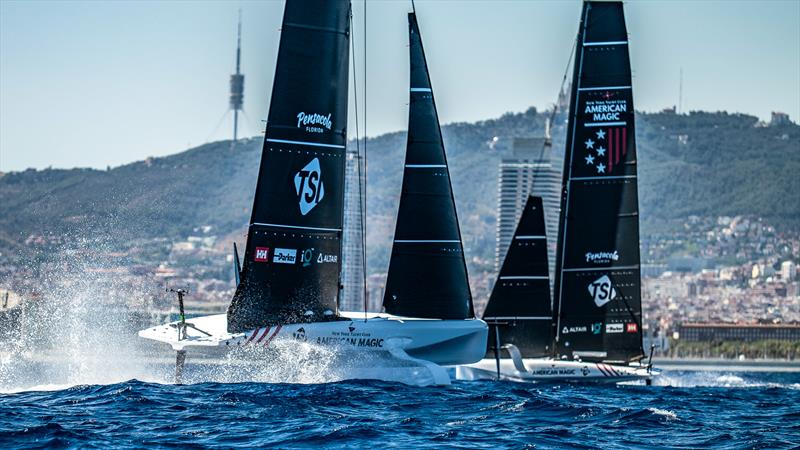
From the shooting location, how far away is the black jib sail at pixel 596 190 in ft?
132

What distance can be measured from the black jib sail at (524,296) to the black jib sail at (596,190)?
3.32ft

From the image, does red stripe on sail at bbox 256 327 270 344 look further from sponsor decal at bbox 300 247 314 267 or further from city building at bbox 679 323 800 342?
city building at bbox 679 323 800 342

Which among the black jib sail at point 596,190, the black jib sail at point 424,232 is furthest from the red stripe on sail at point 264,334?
the black jib sail at point 596,190

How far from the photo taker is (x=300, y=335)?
29.2 m

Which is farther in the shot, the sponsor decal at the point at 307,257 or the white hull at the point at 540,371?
the white hull at the point at 540,371

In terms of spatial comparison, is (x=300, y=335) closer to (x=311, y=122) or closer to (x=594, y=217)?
(x=311, y=122)

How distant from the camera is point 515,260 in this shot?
39469mm

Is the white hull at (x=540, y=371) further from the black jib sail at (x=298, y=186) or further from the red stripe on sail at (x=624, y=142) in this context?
the black jib sail at (x=298, y=186)

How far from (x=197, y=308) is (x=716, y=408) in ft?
350

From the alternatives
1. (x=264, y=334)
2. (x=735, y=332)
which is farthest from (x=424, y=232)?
(x=735, y=332)

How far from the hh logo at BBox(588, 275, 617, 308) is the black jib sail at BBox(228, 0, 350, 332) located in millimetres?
11768

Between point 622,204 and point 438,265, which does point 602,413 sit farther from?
point 622,204

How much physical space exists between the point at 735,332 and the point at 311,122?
443 ft

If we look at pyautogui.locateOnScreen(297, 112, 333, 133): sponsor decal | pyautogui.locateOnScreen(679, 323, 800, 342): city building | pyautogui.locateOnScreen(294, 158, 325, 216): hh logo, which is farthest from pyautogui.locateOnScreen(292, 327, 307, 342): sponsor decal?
pyautogui.locateOnScreen(679, 323, 800, 342): city building
